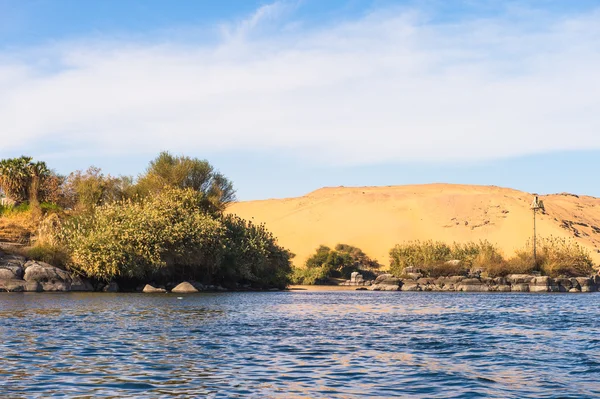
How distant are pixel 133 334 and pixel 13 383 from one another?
25.2 ft

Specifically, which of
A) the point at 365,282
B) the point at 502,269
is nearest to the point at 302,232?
the point at 365,282

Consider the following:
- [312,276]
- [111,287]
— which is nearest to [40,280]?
[111,287]

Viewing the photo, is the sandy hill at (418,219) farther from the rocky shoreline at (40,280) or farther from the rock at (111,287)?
the rocky shoreline at (40,280)

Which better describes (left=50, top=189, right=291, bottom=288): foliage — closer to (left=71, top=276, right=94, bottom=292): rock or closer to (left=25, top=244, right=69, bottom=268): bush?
(left=25, top=244, right=69, bottom=268): bush

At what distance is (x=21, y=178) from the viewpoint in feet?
186

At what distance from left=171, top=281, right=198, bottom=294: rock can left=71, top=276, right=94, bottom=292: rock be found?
17.3 ft

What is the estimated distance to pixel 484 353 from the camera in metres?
16.8

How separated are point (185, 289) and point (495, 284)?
25.0m

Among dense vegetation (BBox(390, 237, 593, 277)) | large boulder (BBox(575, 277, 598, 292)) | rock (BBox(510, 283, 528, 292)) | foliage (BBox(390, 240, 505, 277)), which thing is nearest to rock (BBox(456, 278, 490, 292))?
dense vegetation (BBox(390, 237, 593, 277))

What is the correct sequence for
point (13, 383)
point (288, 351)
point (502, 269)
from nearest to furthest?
1. point (13, 383)
2. point (288, 351)
3. point (502, 269)

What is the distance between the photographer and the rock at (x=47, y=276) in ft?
136

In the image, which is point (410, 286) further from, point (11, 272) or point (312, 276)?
point (11, 272)

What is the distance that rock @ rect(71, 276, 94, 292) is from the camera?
4353 centimetres

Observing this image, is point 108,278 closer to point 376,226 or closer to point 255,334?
point 255,334
